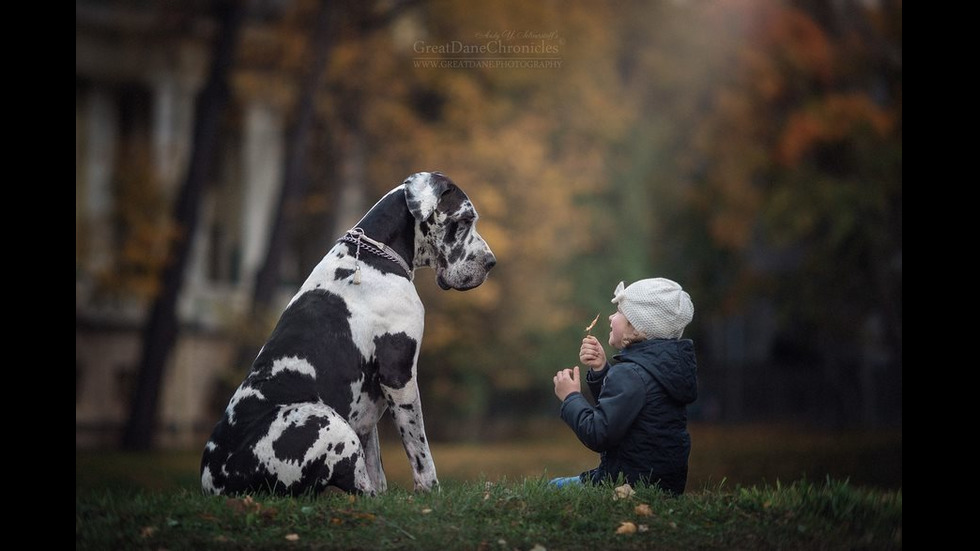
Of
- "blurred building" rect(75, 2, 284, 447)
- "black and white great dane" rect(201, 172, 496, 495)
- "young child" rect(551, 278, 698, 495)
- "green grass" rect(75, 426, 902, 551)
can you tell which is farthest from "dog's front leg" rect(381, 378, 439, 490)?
"blurred building" rect(75, 2, 284, 447)

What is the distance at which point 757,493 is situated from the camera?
7.13 m

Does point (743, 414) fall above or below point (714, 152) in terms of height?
below

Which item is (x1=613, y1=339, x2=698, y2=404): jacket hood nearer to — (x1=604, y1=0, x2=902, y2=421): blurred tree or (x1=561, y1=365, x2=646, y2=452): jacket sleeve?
(x1=561, y1=365, x2=646, y2=452): jacket sleeve

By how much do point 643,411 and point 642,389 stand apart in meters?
0.14

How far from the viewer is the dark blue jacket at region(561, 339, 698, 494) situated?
259 inches

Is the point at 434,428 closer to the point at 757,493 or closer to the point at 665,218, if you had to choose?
the point at 665,218

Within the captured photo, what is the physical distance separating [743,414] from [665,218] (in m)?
5.24

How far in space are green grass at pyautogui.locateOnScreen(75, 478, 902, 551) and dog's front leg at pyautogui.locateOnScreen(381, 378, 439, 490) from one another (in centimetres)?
14

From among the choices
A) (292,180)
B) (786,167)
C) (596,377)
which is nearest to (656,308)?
(596,377)

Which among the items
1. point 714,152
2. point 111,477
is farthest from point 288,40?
point 111,477

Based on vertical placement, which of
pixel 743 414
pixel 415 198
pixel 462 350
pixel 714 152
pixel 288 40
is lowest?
pixel 743 414

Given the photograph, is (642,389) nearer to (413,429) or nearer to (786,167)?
(413,429)

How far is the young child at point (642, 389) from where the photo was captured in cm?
659
